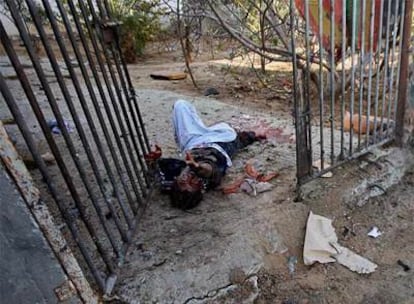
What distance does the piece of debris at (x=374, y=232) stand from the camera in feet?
7.16

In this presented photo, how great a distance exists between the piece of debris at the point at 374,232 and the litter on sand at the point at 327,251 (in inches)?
8.7

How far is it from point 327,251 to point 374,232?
413 mm

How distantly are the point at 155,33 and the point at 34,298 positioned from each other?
7.71 metres

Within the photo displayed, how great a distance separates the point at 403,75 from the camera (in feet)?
8.07

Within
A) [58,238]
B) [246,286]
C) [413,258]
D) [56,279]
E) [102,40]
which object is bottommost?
[413,258]

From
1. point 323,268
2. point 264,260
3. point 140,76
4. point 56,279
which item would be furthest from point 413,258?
point 140,76

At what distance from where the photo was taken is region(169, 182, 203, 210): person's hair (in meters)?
2.27

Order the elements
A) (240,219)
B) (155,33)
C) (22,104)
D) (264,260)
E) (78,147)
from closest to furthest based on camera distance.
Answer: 1. (264,260)
2. (240,219)
3. (78,147)
4. (22,104)
5. (155,33)

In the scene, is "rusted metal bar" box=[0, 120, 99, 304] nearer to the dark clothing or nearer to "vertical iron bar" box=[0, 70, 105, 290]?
"vertical iron bar" box=[0, 70, 105, 290]

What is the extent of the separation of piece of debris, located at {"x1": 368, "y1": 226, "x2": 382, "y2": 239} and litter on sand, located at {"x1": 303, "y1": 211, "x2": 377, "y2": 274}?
0.22 meters

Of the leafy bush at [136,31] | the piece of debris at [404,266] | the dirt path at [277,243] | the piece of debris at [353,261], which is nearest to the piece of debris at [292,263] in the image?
the dirt path at [277,243]

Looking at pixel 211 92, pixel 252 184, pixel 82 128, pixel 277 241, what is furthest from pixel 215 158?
pixel 211 92

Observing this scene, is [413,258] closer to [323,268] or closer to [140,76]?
[323,268]

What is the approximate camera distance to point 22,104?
444 cm
